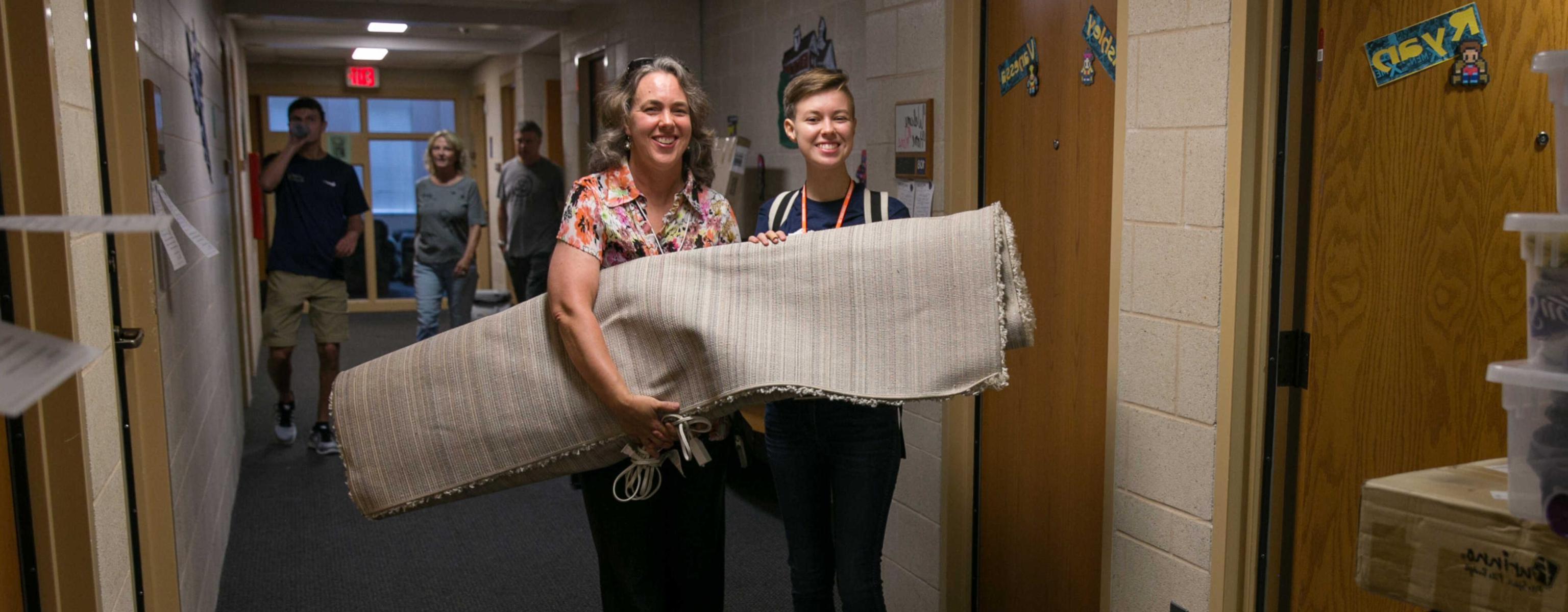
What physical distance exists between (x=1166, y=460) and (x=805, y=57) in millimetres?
3014

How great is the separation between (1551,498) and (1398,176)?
33.4 inches

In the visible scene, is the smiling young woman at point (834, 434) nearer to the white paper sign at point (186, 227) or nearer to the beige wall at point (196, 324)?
the white paper sign at point (186, 227)

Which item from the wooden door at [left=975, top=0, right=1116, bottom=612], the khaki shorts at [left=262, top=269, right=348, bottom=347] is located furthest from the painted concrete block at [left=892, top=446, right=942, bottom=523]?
the khaki shorts at [left=262, top=269, right=348, bottom=347]

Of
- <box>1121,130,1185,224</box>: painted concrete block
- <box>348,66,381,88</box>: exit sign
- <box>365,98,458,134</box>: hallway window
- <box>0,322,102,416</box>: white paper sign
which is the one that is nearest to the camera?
<box>0,322,102,416</box>: white paper sign

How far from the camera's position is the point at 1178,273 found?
201cm

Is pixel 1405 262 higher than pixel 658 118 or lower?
lower

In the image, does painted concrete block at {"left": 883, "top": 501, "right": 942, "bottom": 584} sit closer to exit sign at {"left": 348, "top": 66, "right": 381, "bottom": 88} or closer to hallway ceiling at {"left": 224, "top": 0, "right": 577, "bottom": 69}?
hallway ceiling at {"left": 224, "top": 0, "right": 577, "bottom": 69}

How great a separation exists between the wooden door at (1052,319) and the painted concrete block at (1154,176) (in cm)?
11

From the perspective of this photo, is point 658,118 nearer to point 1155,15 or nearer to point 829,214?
point 829,214

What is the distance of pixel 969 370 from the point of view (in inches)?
70.4

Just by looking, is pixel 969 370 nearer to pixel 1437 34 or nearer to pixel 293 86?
pixel 1437 34

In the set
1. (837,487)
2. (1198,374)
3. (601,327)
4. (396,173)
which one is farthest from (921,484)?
(396,173)

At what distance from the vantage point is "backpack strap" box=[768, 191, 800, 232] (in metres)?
2.25

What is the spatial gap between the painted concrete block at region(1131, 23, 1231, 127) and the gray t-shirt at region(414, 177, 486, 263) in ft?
14.6
